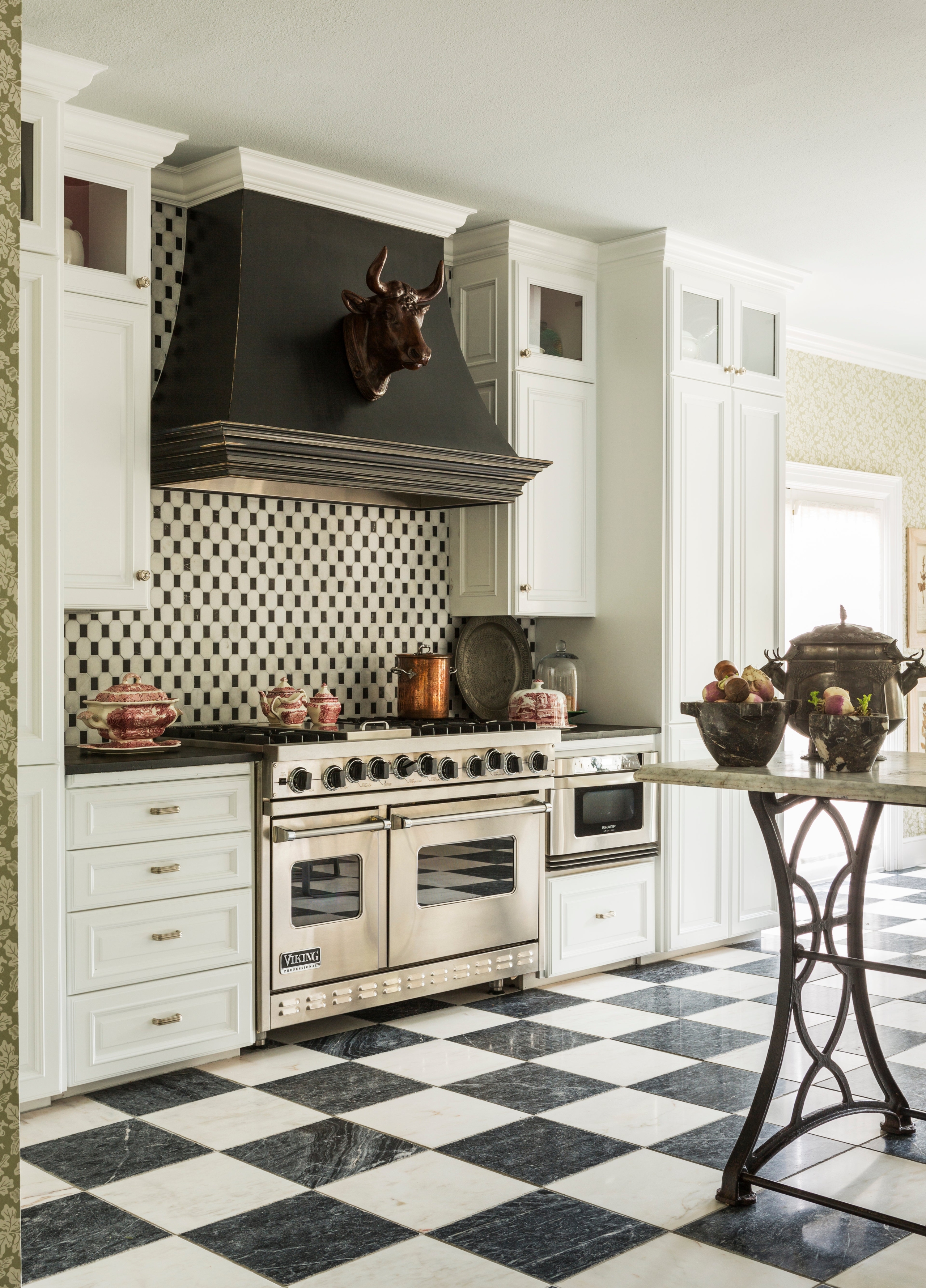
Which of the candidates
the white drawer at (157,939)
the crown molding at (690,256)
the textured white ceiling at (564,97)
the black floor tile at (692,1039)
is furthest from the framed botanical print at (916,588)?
the white drawer at (157,939)

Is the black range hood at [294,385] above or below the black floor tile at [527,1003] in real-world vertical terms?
above

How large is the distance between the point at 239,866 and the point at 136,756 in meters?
0.44

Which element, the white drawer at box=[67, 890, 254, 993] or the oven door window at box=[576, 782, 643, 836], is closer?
the white drawer at box=[67, 890, 254, 993]

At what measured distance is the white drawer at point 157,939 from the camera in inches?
133

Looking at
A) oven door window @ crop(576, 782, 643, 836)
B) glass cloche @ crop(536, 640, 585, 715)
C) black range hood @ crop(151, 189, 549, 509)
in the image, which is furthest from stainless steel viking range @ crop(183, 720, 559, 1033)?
black range hood @ crop(151, 189, 549, 509)

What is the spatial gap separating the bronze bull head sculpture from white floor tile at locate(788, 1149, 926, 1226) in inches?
102

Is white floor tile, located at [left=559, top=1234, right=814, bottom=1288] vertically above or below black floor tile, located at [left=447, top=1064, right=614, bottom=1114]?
above

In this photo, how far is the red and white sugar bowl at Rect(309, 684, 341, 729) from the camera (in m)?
4.20

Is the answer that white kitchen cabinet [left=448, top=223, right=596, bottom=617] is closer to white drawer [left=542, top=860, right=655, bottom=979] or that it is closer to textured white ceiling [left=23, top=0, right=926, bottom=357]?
textured white ceiling [left=23, top=0, right=926, bottom=357]

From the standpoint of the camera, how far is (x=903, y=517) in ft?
23.9

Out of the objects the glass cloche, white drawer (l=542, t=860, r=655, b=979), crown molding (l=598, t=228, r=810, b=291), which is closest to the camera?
white drawer (l=542, t=860, r=655, b=979)

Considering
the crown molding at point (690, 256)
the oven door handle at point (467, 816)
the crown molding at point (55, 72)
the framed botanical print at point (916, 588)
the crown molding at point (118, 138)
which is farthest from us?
the framed botanical print at point (916, 588)

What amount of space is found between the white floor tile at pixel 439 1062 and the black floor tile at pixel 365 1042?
31 mm

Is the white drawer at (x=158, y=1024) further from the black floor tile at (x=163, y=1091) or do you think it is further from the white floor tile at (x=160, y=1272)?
the white floor tile at (x=160, y=1272)
